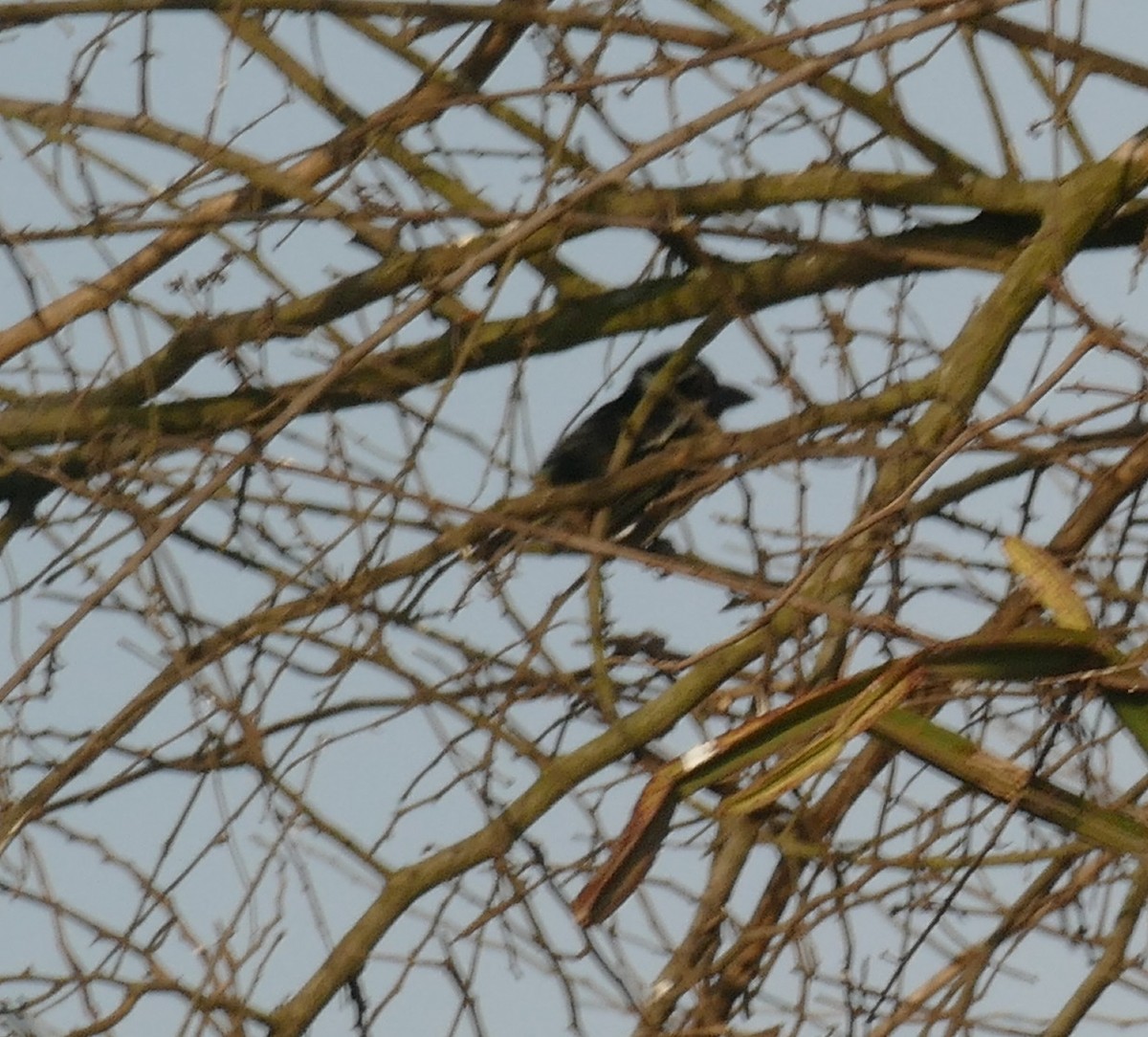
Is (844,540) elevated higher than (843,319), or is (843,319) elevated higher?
(843,319)

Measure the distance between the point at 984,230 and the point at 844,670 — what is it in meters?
0.97

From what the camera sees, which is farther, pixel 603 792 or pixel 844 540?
pixel 603 792

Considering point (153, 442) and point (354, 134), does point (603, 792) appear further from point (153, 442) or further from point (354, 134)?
point (354, 134)

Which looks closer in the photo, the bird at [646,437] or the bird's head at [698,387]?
the bird at [646,437]

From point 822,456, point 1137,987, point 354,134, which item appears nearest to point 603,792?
point 822,456

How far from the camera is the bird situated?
14.2ft

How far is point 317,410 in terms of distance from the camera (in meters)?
4.25

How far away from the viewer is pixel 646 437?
5.04m

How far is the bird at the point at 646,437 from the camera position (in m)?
4.33

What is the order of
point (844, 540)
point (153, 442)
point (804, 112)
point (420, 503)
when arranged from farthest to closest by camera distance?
1. point (804, 112)
2. point (153, 442)
3. point (420, 503)
4. point (844, 540)

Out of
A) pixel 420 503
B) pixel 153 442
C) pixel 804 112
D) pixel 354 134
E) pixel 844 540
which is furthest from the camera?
pixel 804 112

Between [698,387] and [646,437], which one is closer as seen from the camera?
[646,437]

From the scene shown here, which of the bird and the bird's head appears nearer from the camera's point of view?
the bird

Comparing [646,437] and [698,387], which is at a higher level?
[698,387]
